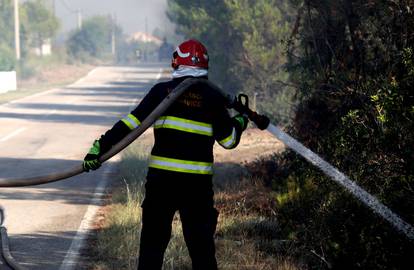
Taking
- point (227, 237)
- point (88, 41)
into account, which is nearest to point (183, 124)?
point (227, 237)

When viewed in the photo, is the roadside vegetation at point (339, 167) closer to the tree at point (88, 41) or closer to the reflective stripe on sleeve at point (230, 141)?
the reflective stripe on sleeve at point (230, 141)

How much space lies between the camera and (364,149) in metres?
7.34

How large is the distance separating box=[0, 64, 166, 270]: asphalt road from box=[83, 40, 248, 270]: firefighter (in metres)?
2.38

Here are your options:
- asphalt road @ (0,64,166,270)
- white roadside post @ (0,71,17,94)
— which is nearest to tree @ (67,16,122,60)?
white roadside post @ (0,71,17,94)

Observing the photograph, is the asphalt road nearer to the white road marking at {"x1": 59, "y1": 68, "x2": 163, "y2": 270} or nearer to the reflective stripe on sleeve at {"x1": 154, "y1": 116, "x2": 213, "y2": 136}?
the white road marking at {"x1": 59, "y1": 68, "x2": 163, "y2": 270}

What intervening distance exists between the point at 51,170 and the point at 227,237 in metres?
6.94

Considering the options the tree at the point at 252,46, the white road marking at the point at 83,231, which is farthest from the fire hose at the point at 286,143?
the tree at the point at 252,46

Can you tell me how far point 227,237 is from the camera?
342 inches

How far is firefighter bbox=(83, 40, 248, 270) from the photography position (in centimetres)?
570

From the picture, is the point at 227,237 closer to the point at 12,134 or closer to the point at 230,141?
the point at 230,141

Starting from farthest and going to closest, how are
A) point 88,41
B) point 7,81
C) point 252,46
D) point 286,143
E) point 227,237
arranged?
point 88,41
point 7,81
point 252,46
point 227,237
point 286,143

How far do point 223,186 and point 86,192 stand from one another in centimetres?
207

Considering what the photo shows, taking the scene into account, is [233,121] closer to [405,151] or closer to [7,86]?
[405,151]

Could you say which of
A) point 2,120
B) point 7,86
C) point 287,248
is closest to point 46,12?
point 7,86
